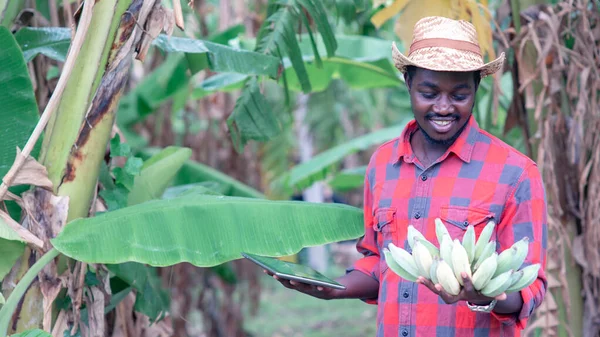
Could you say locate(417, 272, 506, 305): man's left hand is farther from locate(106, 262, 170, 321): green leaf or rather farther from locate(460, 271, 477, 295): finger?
locate(106, 262, 170, 321): green leaf

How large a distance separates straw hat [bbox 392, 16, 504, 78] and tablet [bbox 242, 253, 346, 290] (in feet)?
1.96

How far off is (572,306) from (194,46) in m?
1.88

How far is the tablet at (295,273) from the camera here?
1.98 m

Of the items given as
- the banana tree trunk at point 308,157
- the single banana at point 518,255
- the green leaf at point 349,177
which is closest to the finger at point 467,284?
the single banana at point 518,255

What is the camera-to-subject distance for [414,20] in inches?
124

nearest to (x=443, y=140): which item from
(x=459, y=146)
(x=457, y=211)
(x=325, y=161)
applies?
(x=459, y=146)

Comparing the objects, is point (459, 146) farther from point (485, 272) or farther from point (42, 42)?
point (42, 42)

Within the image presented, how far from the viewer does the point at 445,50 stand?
6.45 feet

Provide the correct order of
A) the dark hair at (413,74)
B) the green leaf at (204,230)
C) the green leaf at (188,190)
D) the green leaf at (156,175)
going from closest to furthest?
the dark hair at (413,74)
the green leaf at (204,230)
the green leaf at (188,190)
the green leaf at (156,175)

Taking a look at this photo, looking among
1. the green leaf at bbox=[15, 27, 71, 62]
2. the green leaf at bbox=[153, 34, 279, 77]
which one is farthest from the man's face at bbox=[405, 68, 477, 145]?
the green leaf at bbox=[15, 27, 71, 62]

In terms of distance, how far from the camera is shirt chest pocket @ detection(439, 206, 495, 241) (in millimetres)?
1963

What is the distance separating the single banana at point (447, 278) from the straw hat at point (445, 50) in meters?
0.55

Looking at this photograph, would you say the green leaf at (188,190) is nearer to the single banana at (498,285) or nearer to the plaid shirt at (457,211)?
the plaid shirt at (457,211)

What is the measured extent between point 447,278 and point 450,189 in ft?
1.49
